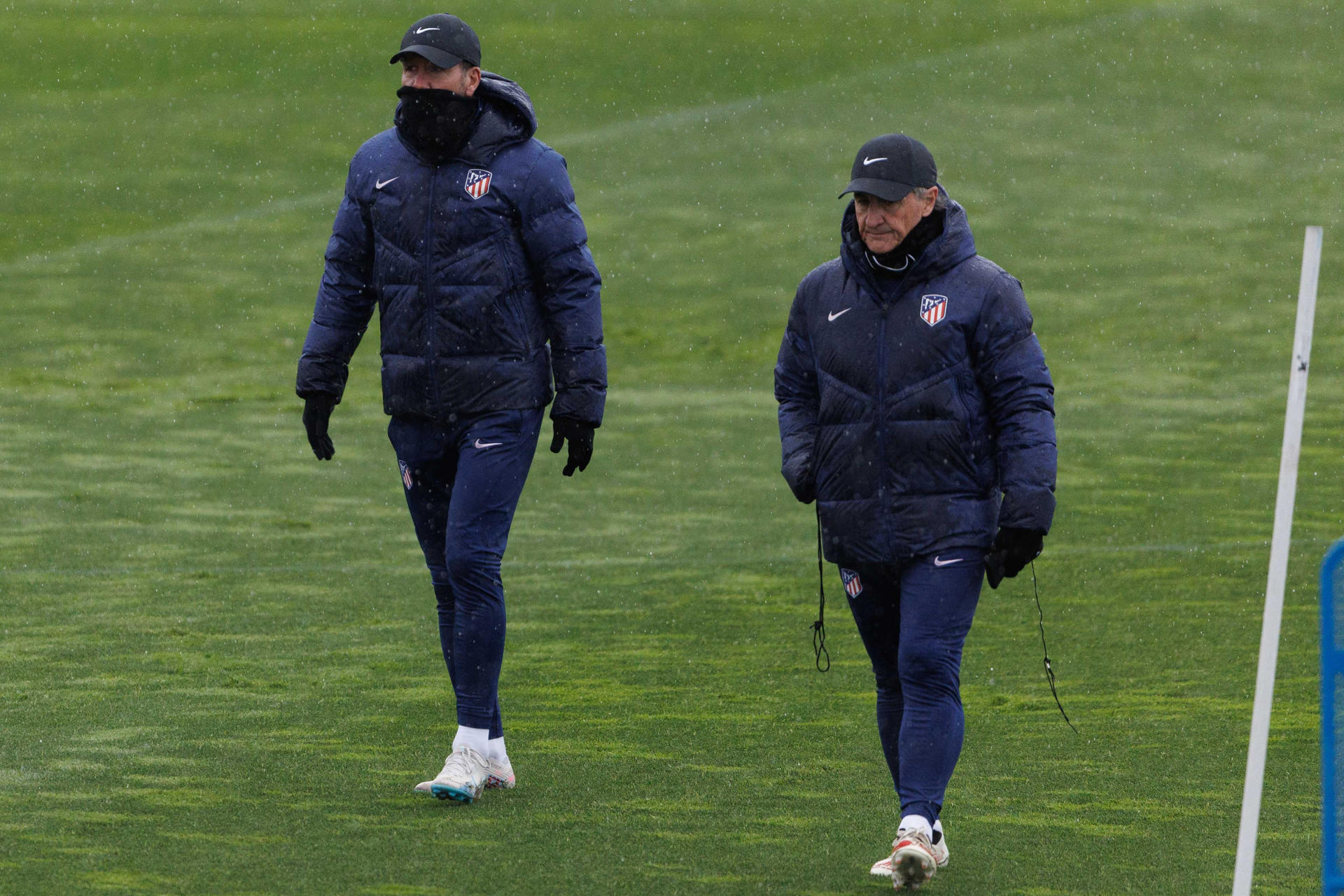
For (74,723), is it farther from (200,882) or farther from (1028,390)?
(1028,390)

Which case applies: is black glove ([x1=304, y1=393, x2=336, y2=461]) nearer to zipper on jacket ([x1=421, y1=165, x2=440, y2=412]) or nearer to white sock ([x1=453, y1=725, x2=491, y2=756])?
zipper on jacket ([x1=421, y1=165, x2=440, y2=412])

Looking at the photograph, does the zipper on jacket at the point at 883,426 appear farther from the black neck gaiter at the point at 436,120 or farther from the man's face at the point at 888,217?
the black neck gaiter at the point at 436,120

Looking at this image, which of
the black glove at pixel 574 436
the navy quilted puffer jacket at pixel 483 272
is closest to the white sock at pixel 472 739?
the black glove at pixel 574 436

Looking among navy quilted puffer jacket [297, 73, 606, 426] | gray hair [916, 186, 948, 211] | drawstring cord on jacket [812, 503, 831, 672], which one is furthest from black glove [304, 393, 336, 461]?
gray hair [916, 186, 948, 211]

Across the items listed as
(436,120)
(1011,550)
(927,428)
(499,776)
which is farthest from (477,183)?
(1011,550)

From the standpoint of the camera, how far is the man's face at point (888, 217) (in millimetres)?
5301

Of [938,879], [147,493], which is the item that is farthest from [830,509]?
[147,493]

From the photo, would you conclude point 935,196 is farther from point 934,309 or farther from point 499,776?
point 499,776

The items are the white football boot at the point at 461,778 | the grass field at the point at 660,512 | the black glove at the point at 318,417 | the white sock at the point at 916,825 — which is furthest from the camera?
the black glove at the point at 318,417

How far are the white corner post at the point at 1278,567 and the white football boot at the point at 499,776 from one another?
Answer: 274cm

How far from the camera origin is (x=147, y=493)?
44.2 feet

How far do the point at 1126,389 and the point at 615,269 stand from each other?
25.2 feet

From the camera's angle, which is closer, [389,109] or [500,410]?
[500,410]

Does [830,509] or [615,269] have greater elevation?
[615,269]
